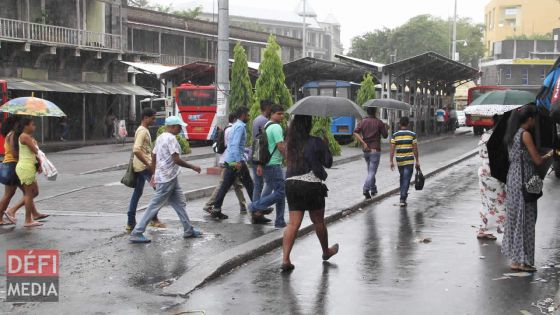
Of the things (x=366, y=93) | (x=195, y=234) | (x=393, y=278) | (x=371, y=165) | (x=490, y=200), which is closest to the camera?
(x=393, y=278)

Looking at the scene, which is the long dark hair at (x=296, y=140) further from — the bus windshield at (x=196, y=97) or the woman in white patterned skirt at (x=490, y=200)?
the bus windshield at (x=196, y=97)

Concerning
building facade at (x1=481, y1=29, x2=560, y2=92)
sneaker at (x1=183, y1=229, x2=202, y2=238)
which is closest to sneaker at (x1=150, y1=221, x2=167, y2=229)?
sneaker at (x1=183, y1=229, x2=202, y2=238)

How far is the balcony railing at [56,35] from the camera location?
2849 centimetres

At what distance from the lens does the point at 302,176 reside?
7273mm

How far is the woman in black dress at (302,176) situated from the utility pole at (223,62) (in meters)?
7.51

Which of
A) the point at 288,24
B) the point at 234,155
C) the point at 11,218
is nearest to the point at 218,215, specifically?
the point at 234,155

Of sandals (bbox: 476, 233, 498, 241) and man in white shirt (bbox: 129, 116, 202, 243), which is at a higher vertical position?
man in white shirt (bbox: 129, 116, 202, 243)

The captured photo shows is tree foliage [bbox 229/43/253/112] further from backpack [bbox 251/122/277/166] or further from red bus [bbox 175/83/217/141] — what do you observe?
backpack [bbox 251/122/277/166]

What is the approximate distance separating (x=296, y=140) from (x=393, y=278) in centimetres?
176

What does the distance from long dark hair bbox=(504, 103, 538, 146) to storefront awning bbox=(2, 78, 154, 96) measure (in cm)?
2262

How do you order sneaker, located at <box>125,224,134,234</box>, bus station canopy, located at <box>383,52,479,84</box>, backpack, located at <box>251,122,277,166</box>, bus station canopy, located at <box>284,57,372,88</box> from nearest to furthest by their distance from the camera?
backpack, located at <box>251,122,277,166</box> → sneaker, located at <box>125,224,134,234</box> → bus station canopy, located at <box>383,52,479,84</box> → bus station canopy, located at <box>284,57,372,88</box>

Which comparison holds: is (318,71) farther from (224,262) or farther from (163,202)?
(224,262)

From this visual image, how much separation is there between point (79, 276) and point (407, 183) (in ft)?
22.3

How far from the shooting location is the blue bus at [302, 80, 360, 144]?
30.7 metres
